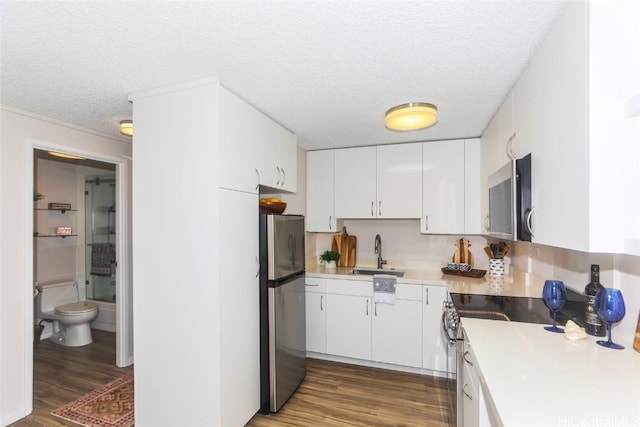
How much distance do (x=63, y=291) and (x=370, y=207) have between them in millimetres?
4012

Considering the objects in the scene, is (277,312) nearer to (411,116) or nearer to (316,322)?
(316,322)

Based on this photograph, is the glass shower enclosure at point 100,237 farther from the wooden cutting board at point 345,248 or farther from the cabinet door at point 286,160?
the wooden cutting board at point 345,248

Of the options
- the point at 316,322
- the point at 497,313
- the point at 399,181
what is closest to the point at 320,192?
the point at 399,181

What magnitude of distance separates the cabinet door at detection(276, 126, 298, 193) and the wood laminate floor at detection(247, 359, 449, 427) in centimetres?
173

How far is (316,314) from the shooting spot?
3.19 meters

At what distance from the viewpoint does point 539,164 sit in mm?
1421

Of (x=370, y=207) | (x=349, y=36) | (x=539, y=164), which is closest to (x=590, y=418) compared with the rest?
(x=539, y=164)

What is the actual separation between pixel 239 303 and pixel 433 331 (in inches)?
70.4

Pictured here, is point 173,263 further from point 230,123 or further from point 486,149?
point 486,149

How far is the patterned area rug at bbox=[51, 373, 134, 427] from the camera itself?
2.23m

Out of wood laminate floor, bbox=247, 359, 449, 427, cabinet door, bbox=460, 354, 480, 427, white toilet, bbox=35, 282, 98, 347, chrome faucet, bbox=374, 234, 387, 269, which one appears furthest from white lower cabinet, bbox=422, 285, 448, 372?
white toilet, bbox=35, 282, 98, 347

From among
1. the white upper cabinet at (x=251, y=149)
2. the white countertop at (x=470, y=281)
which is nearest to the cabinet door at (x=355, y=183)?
the white countertop at (x=470, y=281)

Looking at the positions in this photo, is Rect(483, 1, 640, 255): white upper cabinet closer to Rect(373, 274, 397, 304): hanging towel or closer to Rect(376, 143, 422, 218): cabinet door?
Rect(373, 274, 397, 304): hanging towel

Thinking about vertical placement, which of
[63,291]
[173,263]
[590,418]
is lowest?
[63,291]
